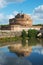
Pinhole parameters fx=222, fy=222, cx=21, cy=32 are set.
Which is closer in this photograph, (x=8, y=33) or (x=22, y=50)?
(x=22, y=50)

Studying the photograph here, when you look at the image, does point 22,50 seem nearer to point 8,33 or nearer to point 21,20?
point 8,33

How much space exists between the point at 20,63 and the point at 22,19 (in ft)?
114

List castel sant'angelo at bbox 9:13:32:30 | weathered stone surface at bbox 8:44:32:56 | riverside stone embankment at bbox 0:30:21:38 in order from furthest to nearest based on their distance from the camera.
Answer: castel sant'angelo at bbox 9:13:32:30
riverside stone embankment at bbox 0:30:21:38
weathered stone surface at bbox 8:44:32:56

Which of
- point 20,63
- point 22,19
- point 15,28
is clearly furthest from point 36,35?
point 20,63

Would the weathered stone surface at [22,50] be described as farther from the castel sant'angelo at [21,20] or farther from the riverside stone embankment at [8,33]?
the castel sant'angelo at [21,20]

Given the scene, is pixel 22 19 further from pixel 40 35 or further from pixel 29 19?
pixel 40 35

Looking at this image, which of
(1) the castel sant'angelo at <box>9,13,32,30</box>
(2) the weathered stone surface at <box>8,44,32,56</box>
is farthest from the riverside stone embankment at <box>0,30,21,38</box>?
(2) the weathered stone surface at <box>8,44,32,56</box>

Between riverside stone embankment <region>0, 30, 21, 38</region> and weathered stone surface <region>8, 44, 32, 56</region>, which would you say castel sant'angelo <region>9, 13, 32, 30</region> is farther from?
weathered stone surface <region>8, 44, 32, 56</region>

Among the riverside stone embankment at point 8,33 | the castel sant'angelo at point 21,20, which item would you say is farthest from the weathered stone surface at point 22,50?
the castel sant'angelo at point 21,20

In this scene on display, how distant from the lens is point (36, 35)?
130 ft

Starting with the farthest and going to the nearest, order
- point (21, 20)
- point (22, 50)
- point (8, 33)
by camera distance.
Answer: point (21, 20)
point (8, 33)
point (22, 50)

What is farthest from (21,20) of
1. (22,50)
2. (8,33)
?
(22,50)

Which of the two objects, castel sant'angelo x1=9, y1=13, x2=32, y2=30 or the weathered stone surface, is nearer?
the weathered stone surface

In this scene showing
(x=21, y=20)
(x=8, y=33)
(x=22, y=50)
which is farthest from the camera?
(x=21, y=20)
